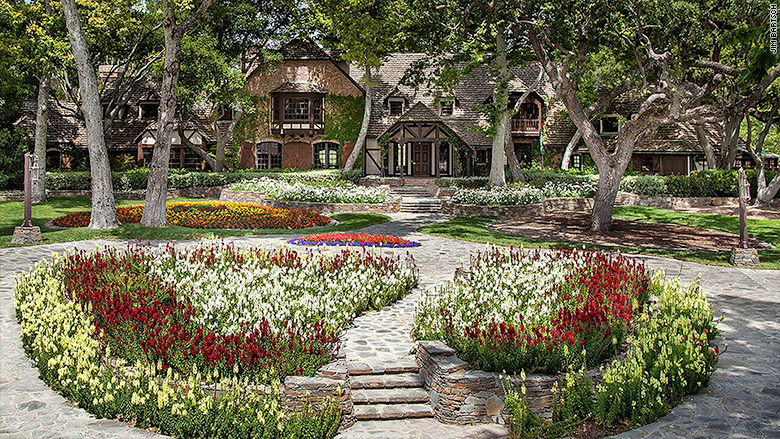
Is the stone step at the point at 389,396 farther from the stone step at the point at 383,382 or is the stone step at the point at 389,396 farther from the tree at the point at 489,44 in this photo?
the tree at the point at 489,44

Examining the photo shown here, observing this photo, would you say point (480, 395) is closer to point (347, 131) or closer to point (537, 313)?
point (537, 313)

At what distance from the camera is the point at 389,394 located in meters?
7.70

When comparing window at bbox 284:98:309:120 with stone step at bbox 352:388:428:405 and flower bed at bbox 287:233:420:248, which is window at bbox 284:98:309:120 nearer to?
flower bed at bbox 287:233:420:248

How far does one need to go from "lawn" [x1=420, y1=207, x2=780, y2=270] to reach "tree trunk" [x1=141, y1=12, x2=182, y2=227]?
30.8 feet

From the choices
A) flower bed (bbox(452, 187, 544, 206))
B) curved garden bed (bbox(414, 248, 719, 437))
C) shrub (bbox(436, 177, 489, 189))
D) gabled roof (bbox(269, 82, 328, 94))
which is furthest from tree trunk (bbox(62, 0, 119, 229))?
gabled roof (bbox(269, 82, 328, 94))

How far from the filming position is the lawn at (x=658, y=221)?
18172 millimetres

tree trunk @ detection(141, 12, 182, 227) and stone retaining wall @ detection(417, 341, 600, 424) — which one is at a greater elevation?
tree trunk @ detection(141, 12, 182, 227)

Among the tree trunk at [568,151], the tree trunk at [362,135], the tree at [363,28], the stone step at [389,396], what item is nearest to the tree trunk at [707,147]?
the tree trunk at [568,151]

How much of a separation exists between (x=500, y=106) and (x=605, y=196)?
9.55 m

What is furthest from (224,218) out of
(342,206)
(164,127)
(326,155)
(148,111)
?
(148,111)

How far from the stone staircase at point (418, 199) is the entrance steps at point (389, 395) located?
2349 cm

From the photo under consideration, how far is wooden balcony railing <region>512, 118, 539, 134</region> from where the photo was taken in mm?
46781

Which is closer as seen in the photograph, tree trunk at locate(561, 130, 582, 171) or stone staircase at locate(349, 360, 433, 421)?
stone staircase at locate(349, 360, 433, 421)

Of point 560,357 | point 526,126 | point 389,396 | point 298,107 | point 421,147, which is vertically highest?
point 298,107
